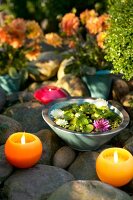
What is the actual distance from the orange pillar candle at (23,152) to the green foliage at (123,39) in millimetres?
1238

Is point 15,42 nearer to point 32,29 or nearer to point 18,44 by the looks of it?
point 18,44

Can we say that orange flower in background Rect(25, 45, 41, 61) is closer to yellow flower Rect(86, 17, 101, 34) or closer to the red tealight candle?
yellow flower Rect(86, 17, 101, 34)

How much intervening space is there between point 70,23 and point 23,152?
84.4 inches

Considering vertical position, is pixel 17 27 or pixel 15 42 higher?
pixel 17 27

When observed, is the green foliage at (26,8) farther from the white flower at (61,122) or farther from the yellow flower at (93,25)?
the white flower at (61,122)

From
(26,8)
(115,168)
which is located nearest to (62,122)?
(115,168)

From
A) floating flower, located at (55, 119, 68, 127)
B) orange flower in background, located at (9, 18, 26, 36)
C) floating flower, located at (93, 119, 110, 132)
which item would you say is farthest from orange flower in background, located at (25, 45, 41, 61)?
floating flower, located at (93, 119, 110, 132)

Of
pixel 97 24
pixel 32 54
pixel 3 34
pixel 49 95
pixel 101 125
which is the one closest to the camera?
pixel 101 125

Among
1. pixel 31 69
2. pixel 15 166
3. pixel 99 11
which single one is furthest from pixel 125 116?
pixel 99 11

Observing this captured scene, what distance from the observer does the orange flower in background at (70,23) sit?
505 cm

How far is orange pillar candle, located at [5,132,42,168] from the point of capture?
136 inches

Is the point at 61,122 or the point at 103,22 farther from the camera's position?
the point at 103,22

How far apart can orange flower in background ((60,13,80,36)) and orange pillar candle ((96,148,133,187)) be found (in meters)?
2.13

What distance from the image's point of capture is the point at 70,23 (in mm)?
5059
